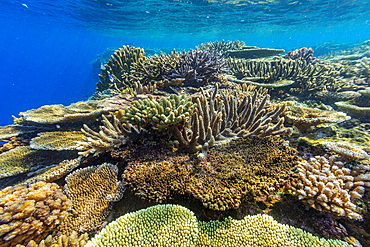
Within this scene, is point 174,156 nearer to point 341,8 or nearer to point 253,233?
point 253,233

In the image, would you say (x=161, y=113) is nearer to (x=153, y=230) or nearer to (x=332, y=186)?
(x=153, y=230)

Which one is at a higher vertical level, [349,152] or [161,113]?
[161,113]

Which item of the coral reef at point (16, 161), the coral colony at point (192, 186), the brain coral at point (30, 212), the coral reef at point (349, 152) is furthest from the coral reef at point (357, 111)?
the coral reef at point (16, 161)

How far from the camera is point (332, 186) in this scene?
216 centimetres

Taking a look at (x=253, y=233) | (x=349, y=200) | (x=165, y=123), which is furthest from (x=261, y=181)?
(x=165, y=123)

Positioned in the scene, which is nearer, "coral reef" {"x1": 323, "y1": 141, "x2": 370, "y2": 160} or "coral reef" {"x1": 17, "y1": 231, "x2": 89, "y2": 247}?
"coral reef" {"x1": 17, "y1": 231, "x2": 89, "y2": 247}

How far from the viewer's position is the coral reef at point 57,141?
11.2ft

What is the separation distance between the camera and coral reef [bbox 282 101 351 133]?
128 inches

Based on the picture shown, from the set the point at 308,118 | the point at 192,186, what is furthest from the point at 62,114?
the point at 308,118

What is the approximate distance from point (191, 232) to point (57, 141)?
364 cm

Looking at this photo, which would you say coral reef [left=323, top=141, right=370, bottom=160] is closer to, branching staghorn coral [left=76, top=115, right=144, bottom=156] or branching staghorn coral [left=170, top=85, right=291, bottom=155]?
branching staghorn coral [left=170, top=85, right=291, bottom=155]

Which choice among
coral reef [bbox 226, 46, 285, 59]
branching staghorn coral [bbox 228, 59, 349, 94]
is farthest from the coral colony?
coral reef [bbox 226, 46, 285, 59]

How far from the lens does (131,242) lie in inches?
74.7

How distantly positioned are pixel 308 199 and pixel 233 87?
4.26 meters
